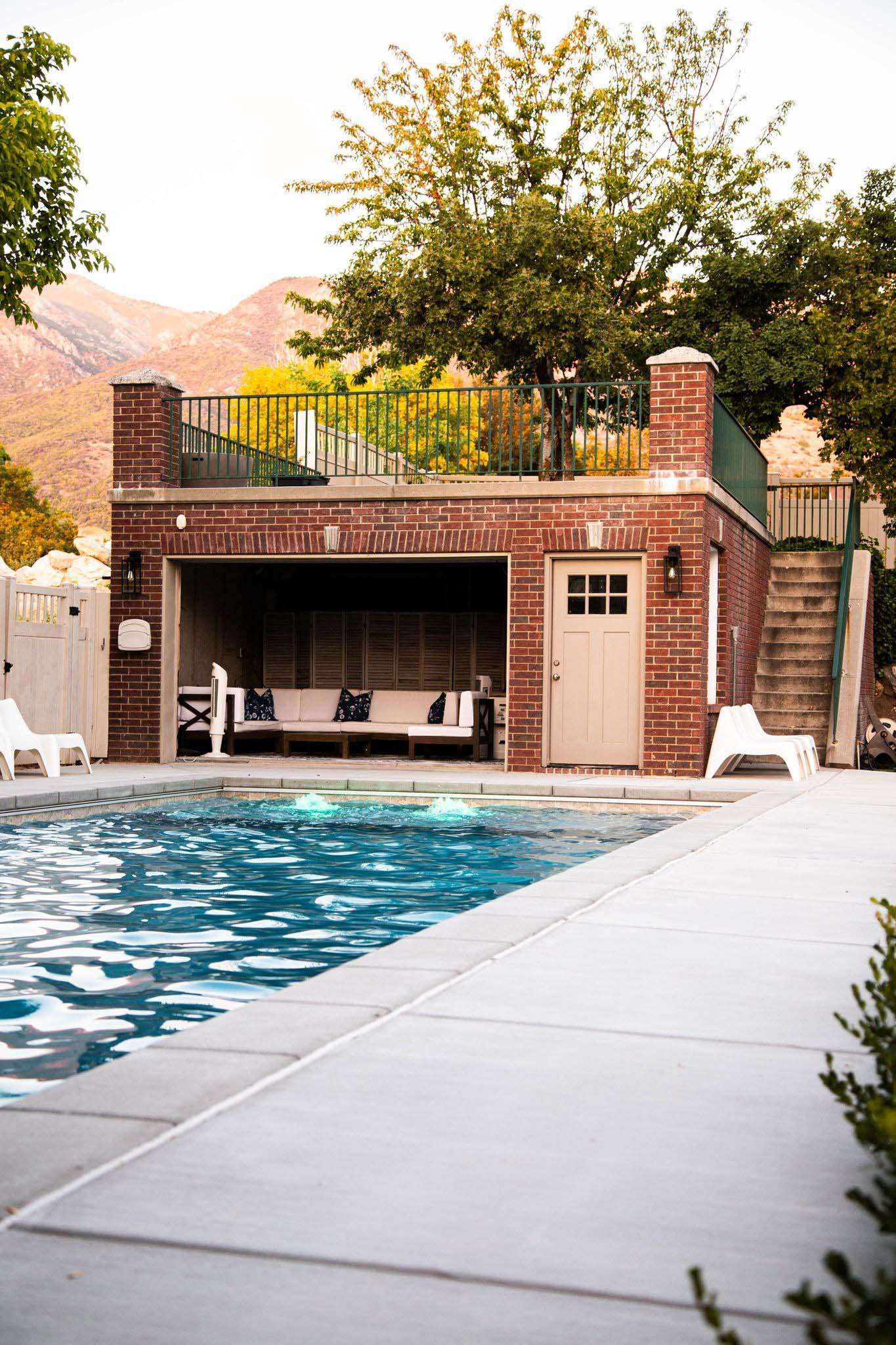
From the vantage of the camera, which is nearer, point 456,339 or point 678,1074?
point 678,1074

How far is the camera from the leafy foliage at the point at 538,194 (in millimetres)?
25141

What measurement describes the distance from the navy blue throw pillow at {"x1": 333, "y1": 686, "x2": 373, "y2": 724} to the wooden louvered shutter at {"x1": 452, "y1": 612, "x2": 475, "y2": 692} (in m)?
1.27

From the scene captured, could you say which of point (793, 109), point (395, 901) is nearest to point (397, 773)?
point (395, 901)

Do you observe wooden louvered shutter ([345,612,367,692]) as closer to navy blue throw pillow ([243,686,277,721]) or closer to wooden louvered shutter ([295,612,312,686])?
wooden louvered shutter ([295,612,312,686])

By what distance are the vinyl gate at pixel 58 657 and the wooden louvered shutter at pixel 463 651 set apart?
5094 mm

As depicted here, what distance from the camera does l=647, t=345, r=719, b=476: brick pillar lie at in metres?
13.8

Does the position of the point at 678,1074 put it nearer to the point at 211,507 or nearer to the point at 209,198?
the point at 211,507

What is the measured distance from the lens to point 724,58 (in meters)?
29.1

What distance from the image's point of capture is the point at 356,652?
1895 cm

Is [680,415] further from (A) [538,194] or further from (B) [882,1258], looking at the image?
(A) [538,194]

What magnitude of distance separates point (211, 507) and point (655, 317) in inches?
546

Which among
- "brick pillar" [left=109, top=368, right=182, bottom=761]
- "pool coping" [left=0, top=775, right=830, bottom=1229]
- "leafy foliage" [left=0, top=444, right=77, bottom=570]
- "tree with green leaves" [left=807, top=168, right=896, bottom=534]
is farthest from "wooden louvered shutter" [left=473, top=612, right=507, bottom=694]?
"leafy foliage" [left=0, top=444, right=77, bottom=570]

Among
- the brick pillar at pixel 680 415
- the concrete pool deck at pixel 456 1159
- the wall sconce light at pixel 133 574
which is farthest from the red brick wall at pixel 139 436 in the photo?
the concrete pool deck at pixel 456 1159

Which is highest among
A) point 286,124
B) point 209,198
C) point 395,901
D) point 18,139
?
point 286,124
